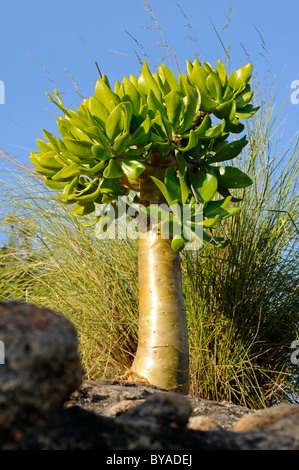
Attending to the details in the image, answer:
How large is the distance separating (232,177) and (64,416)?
1084 millimetres

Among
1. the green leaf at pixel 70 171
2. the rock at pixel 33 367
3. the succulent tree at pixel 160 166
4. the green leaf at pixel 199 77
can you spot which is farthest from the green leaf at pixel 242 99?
the rock at pixel 33 367

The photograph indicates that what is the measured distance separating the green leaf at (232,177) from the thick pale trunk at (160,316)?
0.68ft

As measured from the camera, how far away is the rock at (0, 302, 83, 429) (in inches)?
17.4

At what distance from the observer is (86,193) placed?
1.48 m

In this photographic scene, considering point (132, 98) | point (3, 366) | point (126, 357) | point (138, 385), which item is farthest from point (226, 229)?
point (3, 366)

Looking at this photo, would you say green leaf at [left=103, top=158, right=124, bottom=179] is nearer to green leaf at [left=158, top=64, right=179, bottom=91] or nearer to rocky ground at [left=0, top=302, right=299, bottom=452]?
green leaf at [left=158, top=64, right=179, bottom=91]

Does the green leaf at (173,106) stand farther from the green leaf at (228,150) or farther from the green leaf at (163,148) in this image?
the green leaf at (228,150)

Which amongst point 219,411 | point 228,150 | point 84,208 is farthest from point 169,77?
Result: point 219,411

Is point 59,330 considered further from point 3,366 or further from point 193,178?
point 193,178

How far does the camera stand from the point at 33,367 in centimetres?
45

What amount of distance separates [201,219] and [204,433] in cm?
78

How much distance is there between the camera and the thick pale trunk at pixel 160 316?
1339 mm

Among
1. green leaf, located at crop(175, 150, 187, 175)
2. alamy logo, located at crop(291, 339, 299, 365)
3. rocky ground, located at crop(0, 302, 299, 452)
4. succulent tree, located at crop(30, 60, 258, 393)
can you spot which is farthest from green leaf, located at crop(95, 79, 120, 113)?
alamy logo, located at crop(291, 339, 299, 365)

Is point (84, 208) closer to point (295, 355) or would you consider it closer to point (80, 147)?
point (80, 147)
